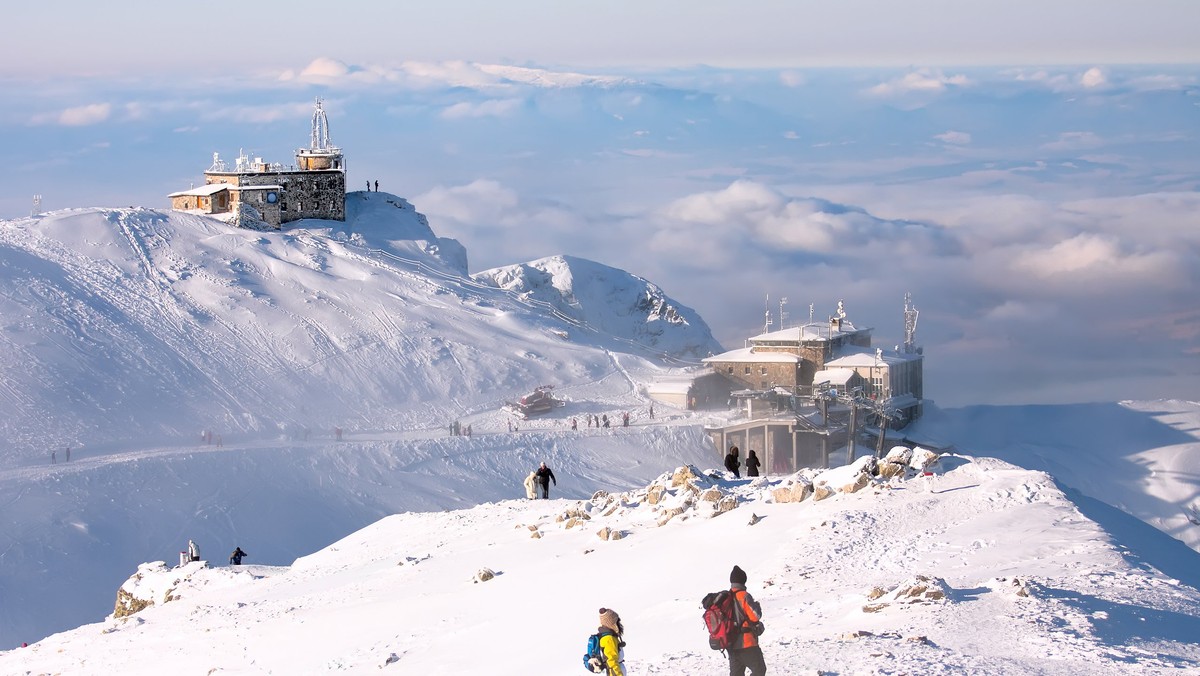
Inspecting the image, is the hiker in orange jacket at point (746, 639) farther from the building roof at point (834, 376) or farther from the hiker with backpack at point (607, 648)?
the building roof at point (834, 376)

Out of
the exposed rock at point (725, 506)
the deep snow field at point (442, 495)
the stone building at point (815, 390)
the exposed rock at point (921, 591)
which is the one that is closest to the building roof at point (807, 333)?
the stone building at point (815, 390)

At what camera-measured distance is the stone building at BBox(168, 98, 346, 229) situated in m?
76.0

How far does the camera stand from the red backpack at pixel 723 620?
11.9 m

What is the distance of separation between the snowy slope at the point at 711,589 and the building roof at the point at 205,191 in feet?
178

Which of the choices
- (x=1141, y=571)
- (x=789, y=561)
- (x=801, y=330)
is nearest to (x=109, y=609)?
(x=789, y=561)

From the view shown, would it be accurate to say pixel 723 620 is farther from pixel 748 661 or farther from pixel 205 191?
pixel 205 191

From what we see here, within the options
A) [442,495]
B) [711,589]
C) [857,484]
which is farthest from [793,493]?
[442,495]

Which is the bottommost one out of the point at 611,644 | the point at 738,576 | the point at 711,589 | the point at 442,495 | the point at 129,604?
the point at 442,495

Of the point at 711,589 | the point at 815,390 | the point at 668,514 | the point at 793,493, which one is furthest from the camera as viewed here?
the point at 815,390

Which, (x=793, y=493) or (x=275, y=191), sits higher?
(x=275, y=191)

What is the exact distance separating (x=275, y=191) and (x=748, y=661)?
2690 inches

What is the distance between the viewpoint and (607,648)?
12.2 m

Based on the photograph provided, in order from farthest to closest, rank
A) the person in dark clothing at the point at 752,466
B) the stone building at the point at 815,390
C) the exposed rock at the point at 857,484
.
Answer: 1. the stone building at the point at 815,390
2. the person in dark clothing at the point at 752,466
3. the exposed rock at the point at 857,484

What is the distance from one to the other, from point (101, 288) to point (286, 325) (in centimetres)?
819
